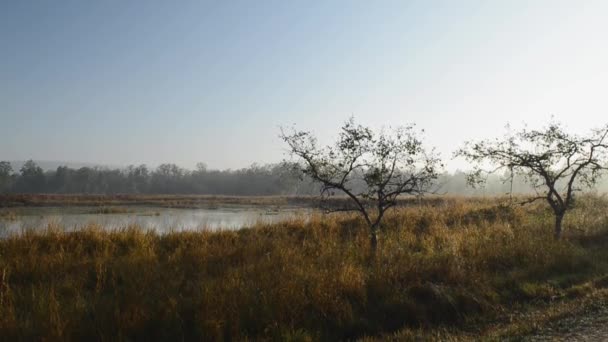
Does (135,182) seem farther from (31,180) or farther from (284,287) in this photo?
(284,287)

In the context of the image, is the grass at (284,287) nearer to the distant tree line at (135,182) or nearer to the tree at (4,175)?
the distant tree line at (135,182)

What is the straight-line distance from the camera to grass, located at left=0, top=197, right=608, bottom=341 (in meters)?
5.52

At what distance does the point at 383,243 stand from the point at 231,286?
5.86m

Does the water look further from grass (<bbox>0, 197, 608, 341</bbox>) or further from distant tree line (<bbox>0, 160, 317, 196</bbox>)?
distant tree line (<bbox>0, 160, 317, 196</bbox>)

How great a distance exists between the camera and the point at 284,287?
6.45m

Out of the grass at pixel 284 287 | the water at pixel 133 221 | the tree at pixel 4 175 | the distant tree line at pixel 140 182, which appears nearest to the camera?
the grass at pixel 284 287

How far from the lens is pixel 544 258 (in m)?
9.31

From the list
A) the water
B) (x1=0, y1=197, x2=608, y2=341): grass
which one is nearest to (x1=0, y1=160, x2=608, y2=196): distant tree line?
the water

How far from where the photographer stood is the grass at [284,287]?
217 inches

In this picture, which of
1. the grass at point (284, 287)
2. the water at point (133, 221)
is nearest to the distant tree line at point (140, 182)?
the water at point (133, 221)

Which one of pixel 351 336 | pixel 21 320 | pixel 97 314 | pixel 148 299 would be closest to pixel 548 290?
pixel 351 336

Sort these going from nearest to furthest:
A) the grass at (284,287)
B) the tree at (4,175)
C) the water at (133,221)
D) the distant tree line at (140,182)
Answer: the grass at (284,287) < the water at (133,221) < the tree at (4,175) < the distant tree line at (140,182)

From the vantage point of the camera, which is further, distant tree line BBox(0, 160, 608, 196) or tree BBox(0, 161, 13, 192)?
distant tree line BBox(0, 160, 608, 196)

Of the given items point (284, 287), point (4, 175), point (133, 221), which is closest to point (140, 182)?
point (4, 175)
